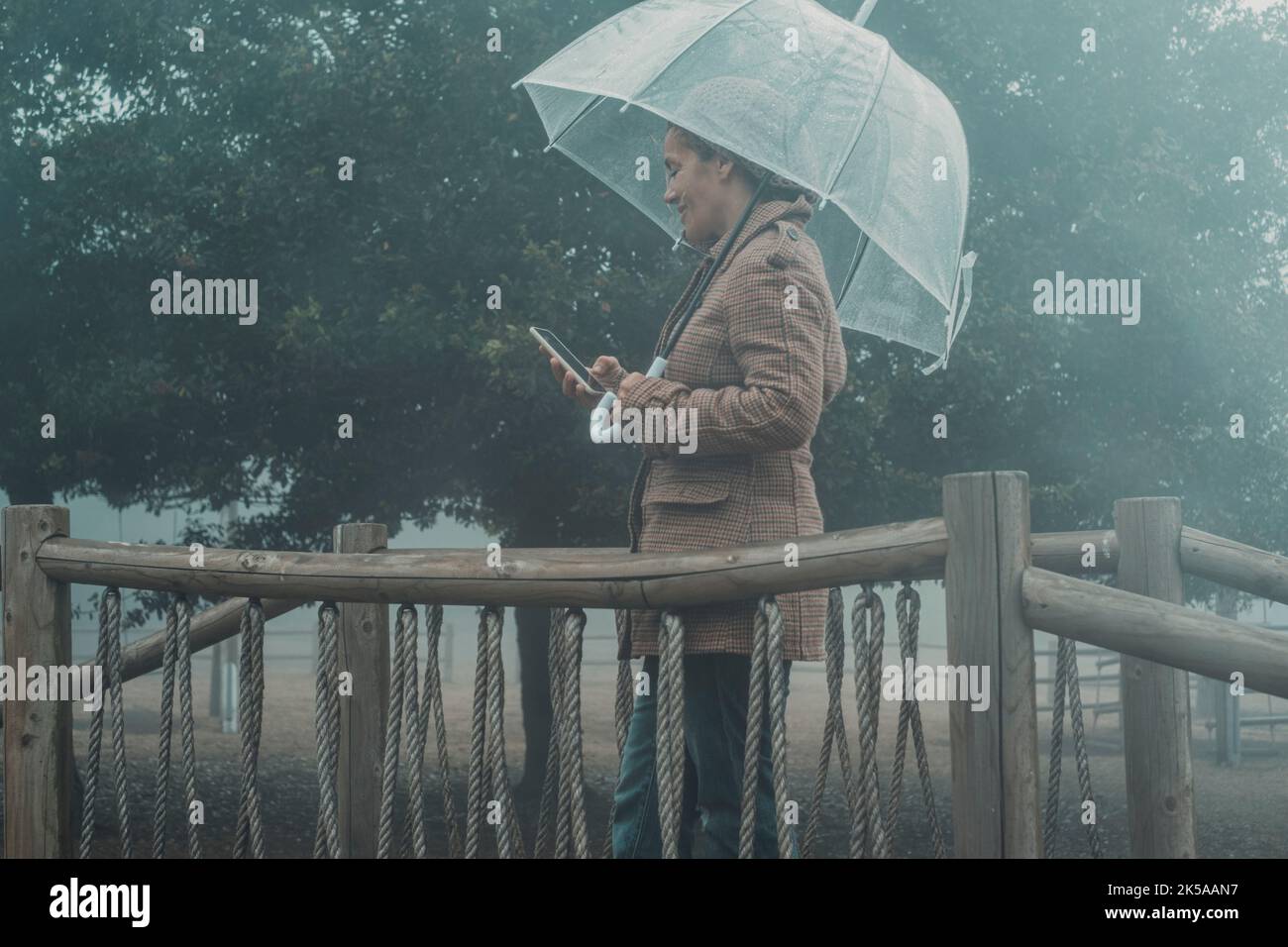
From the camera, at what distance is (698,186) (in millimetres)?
A: 2980

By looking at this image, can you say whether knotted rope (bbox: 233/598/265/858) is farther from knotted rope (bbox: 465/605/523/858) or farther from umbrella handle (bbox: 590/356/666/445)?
umbrella handle (bbox: 590/356/666/445)

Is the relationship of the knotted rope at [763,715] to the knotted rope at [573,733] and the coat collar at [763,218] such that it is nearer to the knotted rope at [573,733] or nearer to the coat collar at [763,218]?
the knotted rope at [573,733]

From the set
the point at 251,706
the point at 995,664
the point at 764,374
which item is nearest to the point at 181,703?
the point at 251,706

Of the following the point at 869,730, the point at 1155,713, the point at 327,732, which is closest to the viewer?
the point at 869,730

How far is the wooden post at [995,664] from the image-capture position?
2455 mm

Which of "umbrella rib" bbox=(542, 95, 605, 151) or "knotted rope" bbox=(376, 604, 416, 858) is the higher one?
"umbrella rib" bbox=(542, 95, 605, 151)

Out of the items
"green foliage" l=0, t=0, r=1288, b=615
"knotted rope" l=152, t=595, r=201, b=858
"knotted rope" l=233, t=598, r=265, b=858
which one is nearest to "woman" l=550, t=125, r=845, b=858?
"knotted rope" l=233, t=598, r=265, b=858

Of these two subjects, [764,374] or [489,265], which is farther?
[489,265]

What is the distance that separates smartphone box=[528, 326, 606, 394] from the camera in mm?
2920

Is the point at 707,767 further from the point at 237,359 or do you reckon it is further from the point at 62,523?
the point at 237,359

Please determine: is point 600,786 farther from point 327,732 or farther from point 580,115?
point 327,732

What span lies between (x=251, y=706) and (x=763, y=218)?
5.25 ft

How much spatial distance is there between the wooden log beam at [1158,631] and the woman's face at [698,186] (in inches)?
41.2

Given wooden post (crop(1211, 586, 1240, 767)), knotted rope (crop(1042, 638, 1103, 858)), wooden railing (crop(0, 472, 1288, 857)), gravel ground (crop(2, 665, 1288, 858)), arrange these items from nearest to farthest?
wooden railing (crop(0, 472, 1288, 857)) < knotted rope (crop(1042, 638, 1103, 858)) < gravel ground (crop(2, 665, 1288, 858)) < wooden post (crop(1211, 586, 1240, 767))
